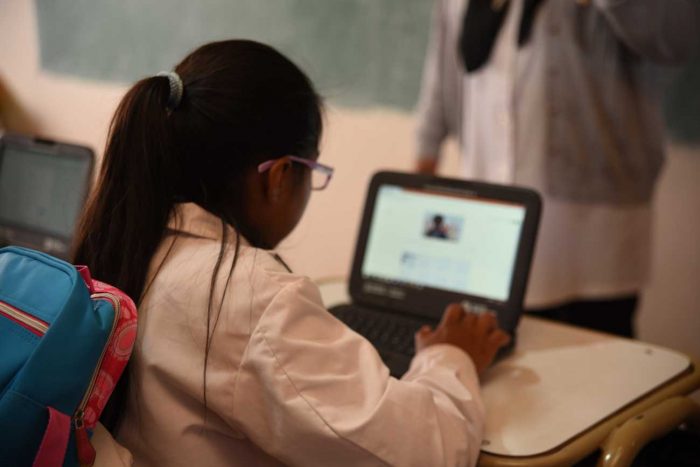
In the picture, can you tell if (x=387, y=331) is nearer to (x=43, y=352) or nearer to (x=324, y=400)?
(x=324, y=400)

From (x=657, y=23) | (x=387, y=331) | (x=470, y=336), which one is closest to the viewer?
(x=470, y=336)

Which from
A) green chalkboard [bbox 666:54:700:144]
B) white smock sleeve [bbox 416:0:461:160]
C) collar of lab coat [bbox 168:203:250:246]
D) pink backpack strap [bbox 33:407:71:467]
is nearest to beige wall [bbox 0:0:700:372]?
green chalkboard [bbox 666:54:700:144]

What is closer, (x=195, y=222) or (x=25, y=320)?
(x=25, y=320)

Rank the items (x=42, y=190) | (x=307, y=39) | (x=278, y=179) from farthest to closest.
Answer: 1. (x=307, y=39)
2. (x=42, y=190)
3. (x=278, y=179)

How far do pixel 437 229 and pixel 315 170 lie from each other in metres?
0.33

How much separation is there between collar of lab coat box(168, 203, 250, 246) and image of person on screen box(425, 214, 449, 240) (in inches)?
17.5

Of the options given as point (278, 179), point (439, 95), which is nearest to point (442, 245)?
point (278, 179)

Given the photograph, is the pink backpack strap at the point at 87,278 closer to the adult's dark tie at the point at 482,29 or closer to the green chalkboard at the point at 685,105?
the adult's dark tie at the point at 482,29

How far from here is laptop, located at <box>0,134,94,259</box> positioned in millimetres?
1360

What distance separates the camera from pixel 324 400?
0.70 meters

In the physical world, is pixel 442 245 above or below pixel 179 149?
below

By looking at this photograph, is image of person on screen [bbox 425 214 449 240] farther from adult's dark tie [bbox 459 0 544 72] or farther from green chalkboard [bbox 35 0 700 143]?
green chalkboard [bbox 35 0 700 143]

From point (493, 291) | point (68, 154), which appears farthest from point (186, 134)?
point (68, 154)

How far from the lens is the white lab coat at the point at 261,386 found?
70 centimetres
